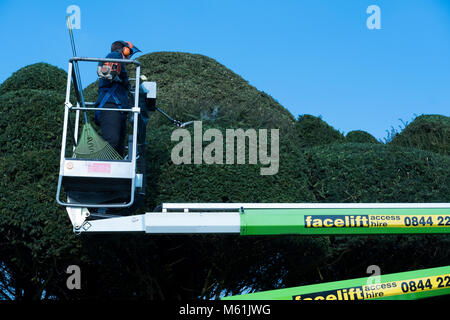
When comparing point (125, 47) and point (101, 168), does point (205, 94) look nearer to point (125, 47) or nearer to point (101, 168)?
point (125, 47)

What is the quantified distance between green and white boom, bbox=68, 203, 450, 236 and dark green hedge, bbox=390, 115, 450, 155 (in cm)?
516

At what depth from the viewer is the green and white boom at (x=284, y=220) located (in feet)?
17.1

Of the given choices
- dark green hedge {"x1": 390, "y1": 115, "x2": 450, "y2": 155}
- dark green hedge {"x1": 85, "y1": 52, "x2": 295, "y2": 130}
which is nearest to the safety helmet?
dark green hedge {"x1": 85, "y1": 52, "x2": 295, "y2": 130}

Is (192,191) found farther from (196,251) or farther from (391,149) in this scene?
(391,149)

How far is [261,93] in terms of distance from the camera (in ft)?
41.8

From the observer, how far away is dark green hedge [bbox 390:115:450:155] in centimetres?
1059

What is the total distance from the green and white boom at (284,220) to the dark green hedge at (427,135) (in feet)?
16.9

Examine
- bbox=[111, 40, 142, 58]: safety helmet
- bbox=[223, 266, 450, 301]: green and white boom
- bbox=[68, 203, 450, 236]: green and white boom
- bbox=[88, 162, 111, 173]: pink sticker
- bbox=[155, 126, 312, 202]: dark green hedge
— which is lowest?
bbox=[223, 266, 450, 301]: green and white boom

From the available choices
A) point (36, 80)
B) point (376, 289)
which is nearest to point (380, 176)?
point (376, 289)

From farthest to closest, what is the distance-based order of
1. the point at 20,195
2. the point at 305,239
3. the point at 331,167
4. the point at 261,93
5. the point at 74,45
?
1. the point at 261,93
2. the point at 331,167
3. the point at 305,239
4. the point at 20,195
5. the point at 74,45

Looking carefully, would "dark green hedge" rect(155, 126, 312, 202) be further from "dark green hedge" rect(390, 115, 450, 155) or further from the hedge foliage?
"dark green hedge" rect(390, 115, 450, 155)

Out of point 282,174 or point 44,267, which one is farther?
point 282,174

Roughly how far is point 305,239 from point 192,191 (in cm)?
164
